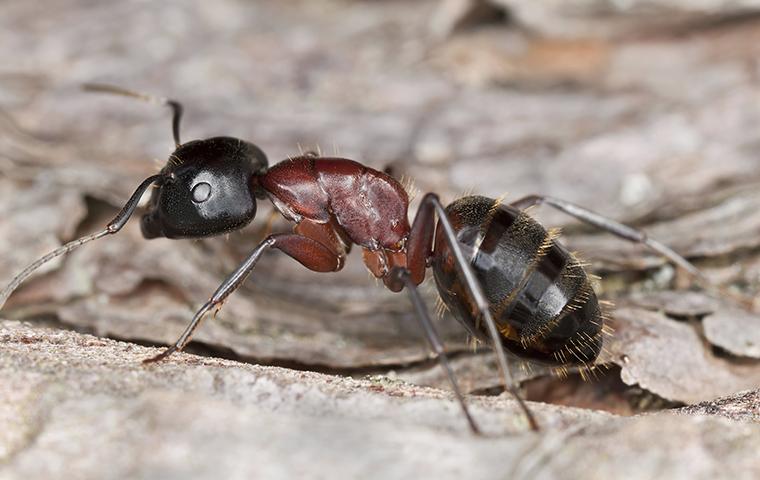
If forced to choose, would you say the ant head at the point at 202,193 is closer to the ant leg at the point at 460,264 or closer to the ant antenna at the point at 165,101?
the ant antenna at the point at 165,101

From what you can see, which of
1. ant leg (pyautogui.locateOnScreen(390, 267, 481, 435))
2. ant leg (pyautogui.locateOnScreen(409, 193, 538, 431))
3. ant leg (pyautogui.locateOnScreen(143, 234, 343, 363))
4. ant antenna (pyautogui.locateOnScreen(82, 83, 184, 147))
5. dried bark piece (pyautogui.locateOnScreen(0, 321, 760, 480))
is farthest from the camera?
ant antenna (pyautogui.locateOnScreen(82, 83, 184, 147))

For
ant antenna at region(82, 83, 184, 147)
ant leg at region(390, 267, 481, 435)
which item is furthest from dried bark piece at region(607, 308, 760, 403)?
ant antenna at region(82, 83, 184, 147)

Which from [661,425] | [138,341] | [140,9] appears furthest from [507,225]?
[140,9]

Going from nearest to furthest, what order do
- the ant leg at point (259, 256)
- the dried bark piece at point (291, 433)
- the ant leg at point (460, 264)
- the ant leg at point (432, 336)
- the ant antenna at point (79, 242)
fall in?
the dried bark piece at point (291, 433), the ant leg at point (432, 336), the ant leg at point (460, 264), the ant leg at point (259, 256), the ant antenna at point (79, 242)

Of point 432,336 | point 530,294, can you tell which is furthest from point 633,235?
point 432,336

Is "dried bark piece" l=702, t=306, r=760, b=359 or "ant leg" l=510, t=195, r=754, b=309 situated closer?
"dried bark piece" l=702, t=306, r=760, b=359

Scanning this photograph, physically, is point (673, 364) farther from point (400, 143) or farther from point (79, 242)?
point (79, 242)

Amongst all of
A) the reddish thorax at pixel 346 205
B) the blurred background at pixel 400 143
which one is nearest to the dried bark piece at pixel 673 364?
the blurred background at pixel 400 143

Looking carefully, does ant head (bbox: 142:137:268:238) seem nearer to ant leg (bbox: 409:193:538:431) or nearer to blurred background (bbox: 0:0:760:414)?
blurred background (bbox: 0:0:760:414)

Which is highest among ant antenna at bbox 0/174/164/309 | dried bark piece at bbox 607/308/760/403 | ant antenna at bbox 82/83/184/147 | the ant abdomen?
ant antenna at bbox 82/83/184/147

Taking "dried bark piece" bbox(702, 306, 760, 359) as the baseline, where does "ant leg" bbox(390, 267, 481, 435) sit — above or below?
above
